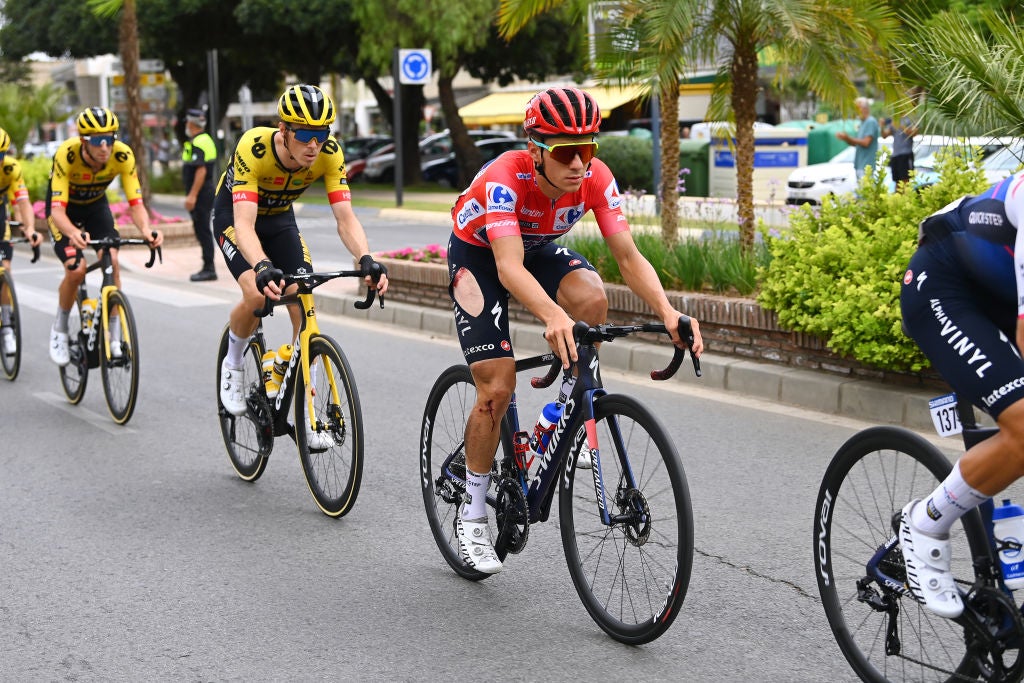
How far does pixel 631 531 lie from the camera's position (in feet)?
14.0

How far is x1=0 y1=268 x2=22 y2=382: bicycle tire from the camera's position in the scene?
9711 millimetres

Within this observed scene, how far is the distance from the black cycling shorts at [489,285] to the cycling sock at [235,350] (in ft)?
7.05

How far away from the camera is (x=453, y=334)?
454 inches

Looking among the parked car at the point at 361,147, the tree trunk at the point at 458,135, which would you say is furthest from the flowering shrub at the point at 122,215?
the parked car at the point at 361,147

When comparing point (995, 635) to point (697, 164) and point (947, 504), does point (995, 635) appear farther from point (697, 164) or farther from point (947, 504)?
point (697, 164)

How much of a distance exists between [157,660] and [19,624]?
755mm

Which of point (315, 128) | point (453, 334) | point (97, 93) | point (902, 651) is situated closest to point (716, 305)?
point (453, 334)

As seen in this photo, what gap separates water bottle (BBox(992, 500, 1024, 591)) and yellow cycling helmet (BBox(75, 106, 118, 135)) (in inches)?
259

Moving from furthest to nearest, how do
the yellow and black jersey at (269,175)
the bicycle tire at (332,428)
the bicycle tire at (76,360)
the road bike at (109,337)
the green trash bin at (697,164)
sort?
the green trash bin at (697,164) < the bicycle tire at (76,360) < the road bike at (109,337) < the yellow and black jersey at (269,175) < the bicycle tire at (332,428)

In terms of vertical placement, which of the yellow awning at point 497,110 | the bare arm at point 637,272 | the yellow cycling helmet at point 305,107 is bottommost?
the bare arm at point 637,272

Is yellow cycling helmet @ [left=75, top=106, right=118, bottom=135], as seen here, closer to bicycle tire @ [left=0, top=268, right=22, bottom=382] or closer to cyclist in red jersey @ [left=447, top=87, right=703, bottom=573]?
bicycle tire @ [left=0, top=268, right=22, bottom=382]

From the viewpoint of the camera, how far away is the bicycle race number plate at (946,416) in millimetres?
3523

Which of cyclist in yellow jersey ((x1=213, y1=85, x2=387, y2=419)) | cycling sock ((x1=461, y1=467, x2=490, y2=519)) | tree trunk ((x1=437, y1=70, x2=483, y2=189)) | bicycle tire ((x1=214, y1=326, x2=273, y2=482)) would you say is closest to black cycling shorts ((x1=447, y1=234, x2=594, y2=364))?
cycling sock ((x1=461, y1=467, x2=490, y2=519))

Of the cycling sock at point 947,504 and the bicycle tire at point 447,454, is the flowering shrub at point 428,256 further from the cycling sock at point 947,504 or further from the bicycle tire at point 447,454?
the cycling sock at point 947,504
